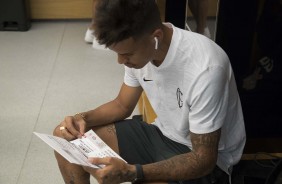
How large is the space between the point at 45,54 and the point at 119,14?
1.97 m

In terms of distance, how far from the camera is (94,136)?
55.3 inches

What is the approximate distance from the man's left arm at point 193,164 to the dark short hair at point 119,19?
365 mm

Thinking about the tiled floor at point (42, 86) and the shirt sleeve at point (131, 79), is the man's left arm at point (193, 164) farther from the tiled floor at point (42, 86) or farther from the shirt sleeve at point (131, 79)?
Result: the tiled floor at point (42, 86)

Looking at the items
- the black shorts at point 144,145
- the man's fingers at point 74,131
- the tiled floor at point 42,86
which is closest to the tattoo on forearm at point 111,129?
the black shorts at point 144,145

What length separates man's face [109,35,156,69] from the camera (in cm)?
113

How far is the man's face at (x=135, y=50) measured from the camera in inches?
44.5

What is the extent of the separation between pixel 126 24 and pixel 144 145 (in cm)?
51

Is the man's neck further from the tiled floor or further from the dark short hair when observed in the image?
the tiled floor

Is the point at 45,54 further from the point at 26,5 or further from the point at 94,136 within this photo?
the point at 94,136

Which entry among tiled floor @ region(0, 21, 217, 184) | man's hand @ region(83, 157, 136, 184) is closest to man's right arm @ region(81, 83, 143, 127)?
man's hand @ region(83, 157, 136, 184)

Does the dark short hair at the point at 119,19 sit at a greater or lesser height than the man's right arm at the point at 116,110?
greater

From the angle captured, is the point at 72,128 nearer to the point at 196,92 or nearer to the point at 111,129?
the point at 111,129

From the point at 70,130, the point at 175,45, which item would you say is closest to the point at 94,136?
the point at 70,130

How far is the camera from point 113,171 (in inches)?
46.3
